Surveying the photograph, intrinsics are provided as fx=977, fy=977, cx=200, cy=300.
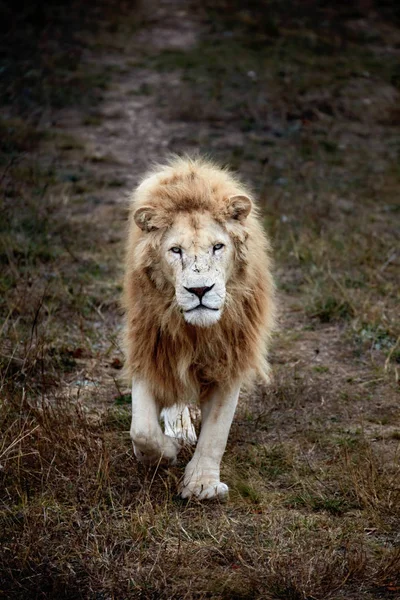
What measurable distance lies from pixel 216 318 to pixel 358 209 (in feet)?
17.9

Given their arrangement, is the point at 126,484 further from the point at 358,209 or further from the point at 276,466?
the point at 358,209

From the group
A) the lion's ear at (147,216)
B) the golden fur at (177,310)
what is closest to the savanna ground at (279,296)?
the golden fur at (177,310)

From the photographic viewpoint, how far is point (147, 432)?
4363 millimetres

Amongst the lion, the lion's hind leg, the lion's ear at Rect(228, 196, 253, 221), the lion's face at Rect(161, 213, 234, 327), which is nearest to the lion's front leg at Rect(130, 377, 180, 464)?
the lion

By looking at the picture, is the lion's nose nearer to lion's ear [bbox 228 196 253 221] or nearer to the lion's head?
the lion's head

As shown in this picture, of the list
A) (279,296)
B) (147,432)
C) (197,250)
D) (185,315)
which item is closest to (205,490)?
(147,432)

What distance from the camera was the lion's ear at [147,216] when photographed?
4410mm

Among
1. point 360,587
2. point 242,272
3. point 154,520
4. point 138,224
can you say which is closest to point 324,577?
point 360,587

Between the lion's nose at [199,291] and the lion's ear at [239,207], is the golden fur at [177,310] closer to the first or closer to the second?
the lion's ear at [239,207]

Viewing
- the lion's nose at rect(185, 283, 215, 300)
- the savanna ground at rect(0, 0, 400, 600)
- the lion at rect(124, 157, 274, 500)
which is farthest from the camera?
the lion at rect(124, 157, 274, 500)

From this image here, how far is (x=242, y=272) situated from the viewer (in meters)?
4.52

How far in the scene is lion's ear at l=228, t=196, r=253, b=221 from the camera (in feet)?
14.5

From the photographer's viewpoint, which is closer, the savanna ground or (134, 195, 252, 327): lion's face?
the savanna ground

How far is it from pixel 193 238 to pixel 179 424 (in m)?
1.32
